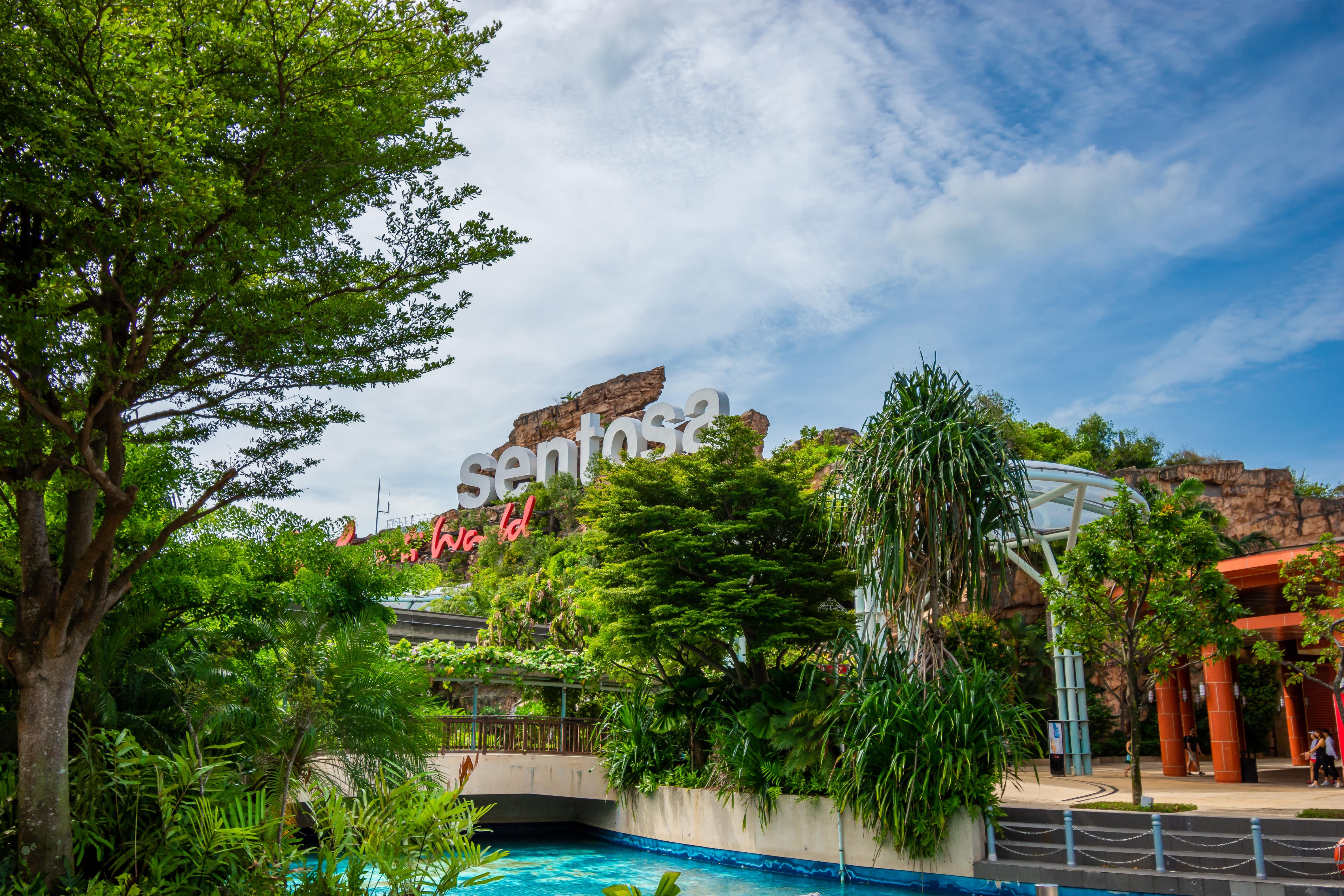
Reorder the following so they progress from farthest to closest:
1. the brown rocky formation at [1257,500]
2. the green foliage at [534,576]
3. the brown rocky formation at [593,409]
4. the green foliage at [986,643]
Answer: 1. the brown rocky formation at [593,409]
2. the brown rocky formation at [1257,500]
3. the green foliage at [534,576]
4. the green foliage at [986,643]

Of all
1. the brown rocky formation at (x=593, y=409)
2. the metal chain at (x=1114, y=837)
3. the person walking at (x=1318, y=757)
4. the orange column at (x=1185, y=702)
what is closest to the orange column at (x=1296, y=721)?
the orange column at (x=1185, y=702)

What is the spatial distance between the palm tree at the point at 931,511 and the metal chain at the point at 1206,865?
3.70 meters

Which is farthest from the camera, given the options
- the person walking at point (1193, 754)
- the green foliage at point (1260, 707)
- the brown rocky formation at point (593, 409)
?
the brown rocky formation at point (593, 409)

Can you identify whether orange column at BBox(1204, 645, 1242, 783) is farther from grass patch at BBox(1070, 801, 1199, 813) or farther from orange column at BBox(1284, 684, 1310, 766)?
orange column at BBox(1284, 684, 1310, 766)

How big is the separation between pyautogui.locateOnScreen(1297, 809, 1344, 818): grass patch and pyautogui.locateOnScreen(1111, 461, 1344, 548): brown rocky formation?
20.9 meters

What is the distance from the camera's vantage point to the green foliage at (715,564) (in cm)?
1647

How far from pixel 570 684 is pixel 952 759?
387 inches

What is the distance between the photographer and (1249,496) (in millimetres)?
32344

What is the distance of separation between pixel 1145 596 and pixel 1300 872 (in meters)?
3.71

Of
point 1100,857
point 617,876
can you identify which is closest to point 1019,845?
point 1100,857

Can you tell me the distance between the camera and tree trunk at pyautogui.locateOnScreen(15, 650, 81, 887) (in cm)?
768

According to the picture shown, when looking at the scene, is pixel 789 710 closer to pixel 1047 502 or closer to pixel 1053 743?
pixel 1053 743

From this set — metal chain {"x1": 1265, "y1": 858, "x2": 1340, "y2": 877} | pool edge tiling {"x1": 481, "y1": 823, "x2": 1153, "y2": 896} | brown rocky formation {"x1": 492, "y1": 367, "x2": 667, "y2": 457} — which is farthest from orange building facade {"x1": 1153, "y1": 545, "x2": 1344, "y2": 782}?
brown rocky formation {"x1": 492, "y1": 367, "x2": 667, "y2": 457}

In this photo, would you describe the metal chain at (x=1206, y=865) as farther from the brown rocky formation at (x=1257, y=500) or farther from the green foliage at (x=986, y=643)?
the brown rocky formation at (x=1257, y=500)
